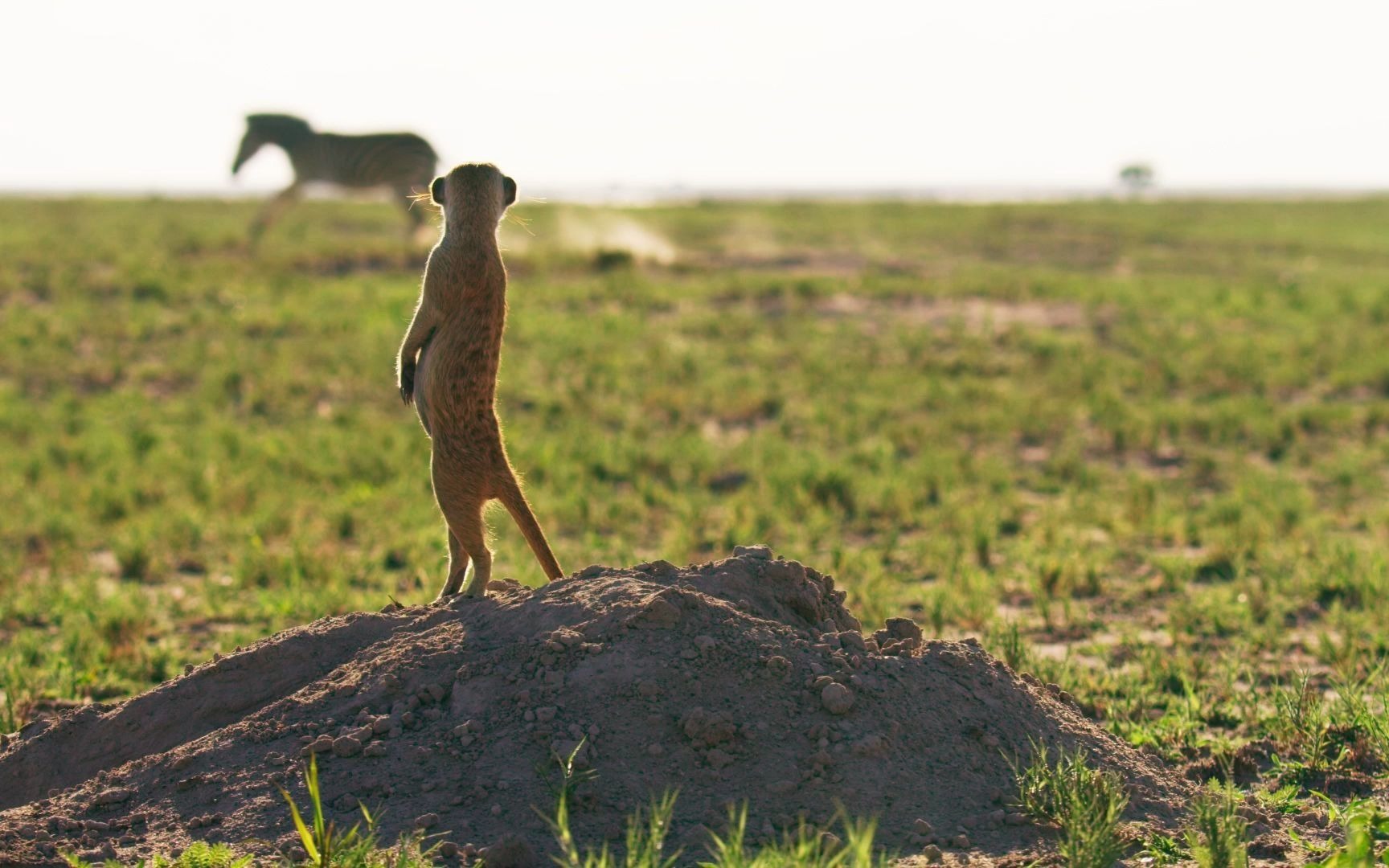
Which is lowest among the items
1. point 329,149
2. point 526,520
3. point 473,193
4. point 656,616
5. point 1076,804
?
point 1076,804

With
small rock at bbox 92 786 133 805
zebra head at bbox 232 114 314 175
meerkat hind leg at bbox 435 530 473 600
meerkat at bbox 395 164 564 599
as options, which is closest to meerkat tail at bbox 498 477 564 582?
meerkat at bbox 395 164 564 599

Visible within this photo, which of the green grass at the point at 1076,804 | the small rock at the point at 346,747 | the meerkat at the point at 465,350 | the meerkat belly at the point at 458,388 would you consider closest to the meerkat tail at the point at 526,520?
the meerkat at the point at 465,350

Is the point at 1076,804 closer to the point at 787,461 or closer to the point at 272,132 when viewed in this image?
the point at 787,461

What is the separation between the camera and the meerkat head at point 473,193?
4.57 m

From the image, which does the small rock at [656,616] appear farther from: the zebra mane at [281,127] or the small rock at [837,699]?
the zebra mane at [281,127]

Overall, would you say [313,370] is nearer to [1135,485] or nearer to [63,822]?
[1135,485]

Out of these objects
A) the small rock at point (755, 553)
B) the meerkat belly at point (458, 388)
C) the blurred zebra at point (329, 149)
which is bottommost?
the small rock at point (755, 553)

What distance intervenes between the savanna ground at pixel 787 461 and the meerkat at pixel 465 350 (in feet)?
7.31

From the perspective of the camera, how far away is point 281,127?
13.6 metres

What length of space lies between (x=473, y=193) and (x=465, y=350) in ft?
1.87

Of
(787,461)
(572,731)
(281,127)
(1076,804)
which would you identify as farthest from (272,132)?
(1076,804)

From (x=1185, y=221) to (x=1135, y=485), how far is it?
3558cm

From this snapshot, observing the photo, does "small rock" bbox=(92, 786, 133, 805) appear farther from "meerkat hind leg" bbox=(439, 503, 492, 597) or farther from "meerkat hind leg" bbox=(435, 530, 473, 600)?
"meerkat hind leg" bbox=(435, 530, 473, 600)

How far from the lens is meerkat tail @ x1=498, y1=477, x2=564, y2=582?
471 centimetres
